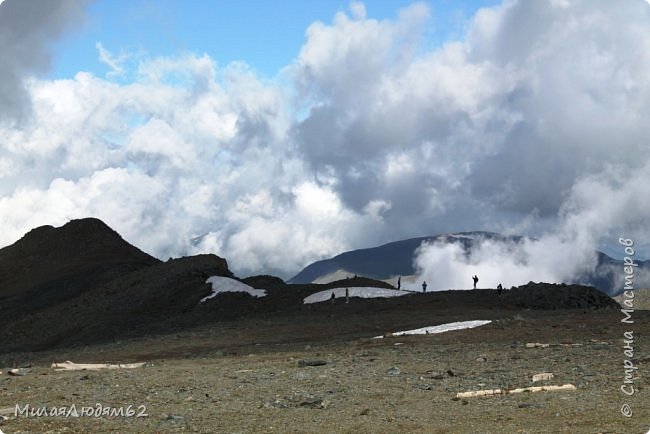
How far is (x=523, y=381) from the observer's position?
64.2 ft

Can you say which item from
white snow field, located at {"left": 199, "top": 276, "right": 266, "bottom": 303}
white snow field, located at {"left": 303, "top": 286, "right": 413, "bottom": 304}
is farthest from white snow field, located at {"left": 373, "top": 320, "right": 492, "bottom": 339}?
white snow field, located at {"left": 199, "top": 276, "right": 266, "bottom": 303}

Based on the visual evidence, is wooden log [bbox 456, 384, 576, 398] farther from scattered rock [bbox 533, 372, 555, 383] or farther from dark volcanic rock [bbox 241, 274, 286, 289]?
dark volcanic rock [bbox 241, 274, 286, 289]

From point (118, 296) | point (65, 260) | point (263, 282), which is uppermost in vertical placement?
point (65, 260)

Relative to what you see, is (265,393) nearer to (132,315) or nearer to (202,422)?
(202,422)

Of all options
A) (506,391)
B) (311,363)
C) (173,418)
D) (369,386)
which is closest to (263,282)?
(311,363)

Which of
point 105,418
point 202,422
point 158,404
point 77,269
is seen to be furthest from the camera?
point 77,269

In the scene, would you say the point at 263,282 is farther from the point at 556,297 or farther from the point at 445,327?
the point at 445,327

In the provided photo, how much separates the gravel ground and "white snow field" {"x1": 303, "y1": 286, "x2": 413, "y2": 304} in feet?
67.1

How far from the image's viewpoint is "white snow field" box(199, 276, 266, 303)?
6288 cm

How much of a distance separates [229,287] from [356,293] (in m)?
13.0

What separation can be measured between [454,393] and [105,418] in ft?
28.2

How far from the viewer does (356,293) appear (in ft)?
190

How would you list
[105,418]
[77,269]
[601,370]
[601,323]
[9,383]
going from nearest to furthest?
[105,418] < [601,370] < [9,383] < [601,323] < [77,269]

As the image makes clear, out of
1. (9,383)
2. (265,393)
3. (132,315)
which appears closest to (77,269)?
(132,315)
